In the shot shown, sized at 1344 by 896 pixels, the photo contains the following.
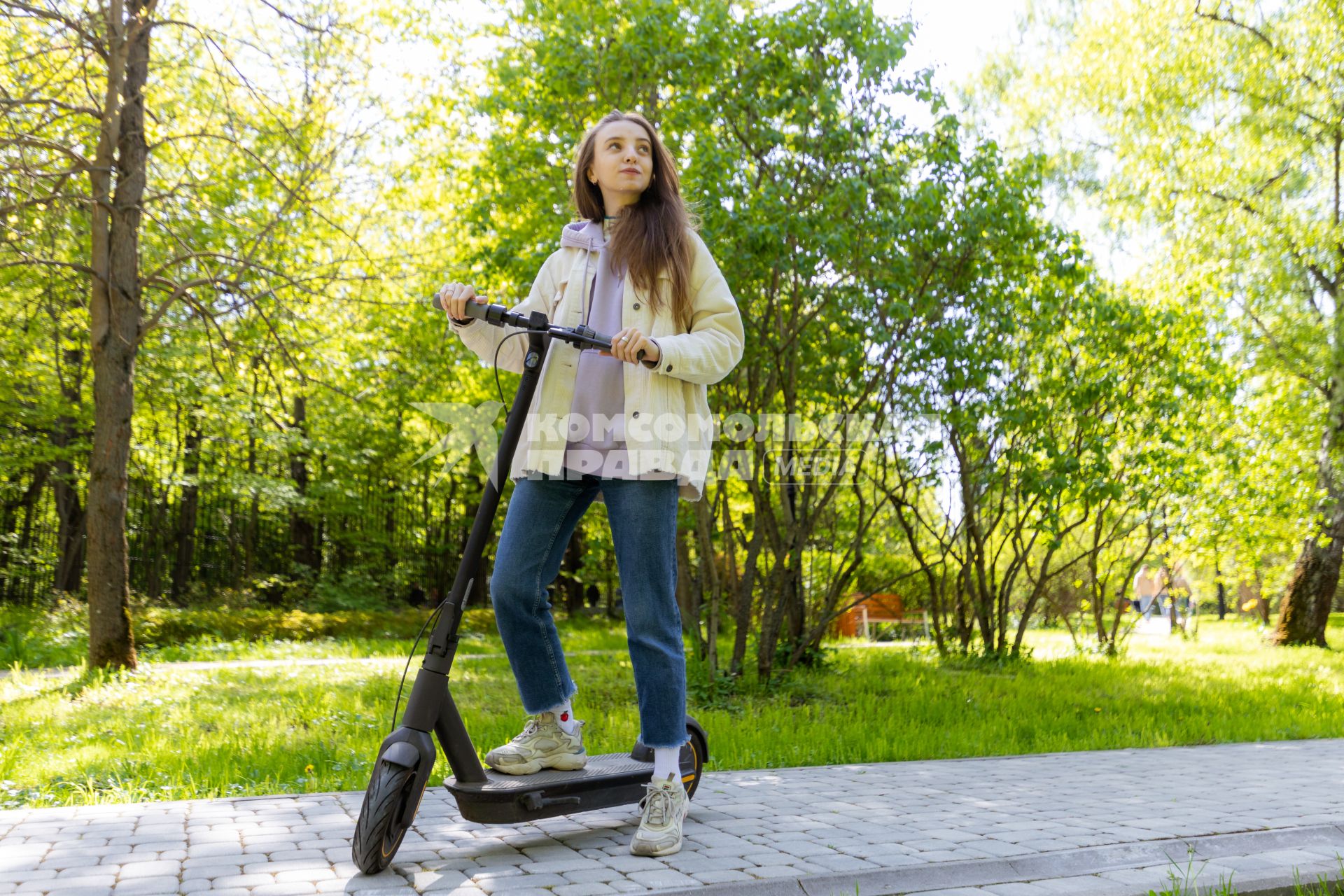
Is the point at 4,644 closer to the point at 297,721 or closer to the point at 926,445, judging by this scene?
the point at 297,721

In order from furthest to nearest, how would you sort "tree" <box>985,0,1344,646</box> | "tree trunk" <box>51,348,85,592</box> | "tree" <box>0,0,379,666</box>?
"tree" <box>985,0,1344,646</box> → "tree trunk" <box>51,348,85,592</box> → "tree" <box>0,0,379,666</box>

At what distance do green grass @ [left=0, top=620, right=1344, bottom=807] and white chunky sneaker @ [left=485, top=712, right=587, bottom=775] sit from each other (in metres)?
1.20

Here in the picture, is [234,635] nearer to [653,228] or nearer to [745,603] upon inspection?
[745,603]

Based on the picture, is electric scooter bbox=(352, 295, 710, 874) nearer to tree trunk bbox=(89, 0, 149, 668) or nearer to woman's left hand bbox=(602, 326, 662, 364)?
woman's left hand bbox=(602, 326, 662, 364)

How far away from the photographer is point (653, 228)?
3408 millimetres

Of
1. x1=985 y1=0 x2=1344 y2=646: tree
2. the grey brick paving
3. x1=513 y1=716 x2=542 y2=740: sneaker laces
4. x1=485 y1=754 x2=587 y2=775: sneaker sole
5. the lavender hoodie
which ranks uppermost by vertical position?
x1=985 y1=0 x2=1344 y2=646: tree

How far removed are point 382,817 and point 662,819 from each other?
2.74ft

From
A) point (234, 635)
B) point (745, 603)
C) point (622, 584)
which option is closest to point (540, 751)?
point (622, 584)

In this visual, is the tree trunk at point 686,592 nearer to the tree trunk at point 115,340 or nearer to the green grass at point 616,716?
the green grass at point 616,716

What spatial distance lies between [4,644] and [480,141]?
6.72 m

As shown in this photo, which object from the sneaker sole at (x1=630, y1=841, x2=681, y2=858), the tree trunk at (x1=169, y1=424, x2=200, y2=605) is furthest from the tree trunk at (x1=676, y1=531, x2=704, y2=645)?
the tree trunk at (x1=169, y1=424, x2=200, y2=605)

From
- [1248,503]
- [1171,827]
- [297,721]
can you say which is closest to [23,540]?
[297,721]

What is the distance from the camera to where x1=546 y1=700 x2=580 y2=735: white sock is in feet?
11.0

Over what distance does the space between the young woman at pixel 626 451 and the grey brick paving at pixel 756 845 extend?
27 cm
